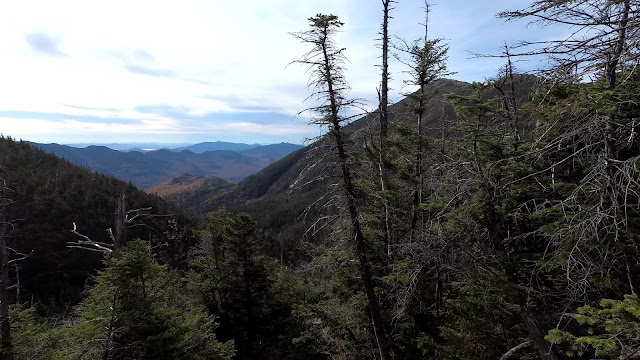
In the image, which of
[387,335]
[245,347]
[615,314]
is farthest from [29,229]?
[615,314]

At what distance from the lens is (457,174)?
6.90 meters

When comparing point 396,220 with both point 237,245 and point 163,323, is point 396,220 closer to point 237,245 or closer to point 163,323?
point 163,323

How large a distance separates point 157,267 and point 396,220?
8056mm

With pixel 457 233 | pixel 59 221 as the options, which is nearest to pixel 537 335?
pixel 457 233

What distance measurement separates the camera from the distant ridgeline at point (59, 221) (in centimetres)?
6097

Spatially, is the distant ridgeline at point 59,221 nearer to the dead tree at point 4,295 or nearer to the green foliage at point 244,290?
the green foliage at point 244,290

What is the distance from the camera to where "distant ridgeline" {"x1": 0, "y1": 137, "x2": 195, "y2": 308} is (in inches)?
2400

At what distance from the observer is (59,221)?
75.9m

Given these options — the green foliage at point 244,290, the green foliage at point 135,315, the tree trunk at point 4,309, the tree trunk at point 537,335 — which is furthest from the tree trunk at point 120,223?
the tree trunk at point 537,335

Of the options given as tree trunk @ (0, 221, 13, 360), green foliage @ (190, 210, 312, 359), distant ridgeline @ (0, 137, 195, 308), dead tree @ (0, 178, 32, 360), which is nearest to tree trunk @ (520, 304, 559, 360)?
dead tree @ (0, 178, 32, 360)

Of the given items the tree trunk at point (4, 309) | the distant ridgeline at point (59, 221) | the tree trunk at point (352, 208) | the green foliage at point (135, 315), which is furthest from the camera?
the distant ridgeline at point (59, 221)

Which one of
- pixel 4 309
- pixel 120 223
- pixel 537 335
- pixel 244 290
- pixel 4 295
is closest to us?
pixel 537 335

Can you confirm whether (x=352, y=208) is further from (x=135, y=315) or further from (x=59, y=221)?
(x=59, y=221)

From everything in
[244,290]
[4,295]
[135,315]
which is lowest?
[244,290]
